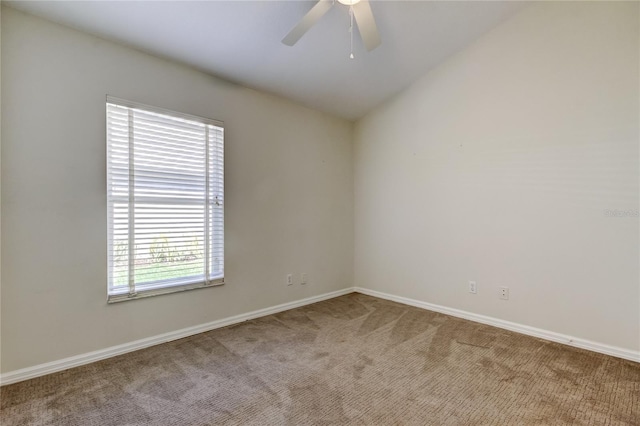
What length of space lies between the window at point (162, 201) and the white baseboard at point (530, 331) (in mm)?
2240

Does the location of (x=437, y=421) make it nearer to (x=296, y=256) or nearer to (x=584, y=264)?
(x=584, y=264)

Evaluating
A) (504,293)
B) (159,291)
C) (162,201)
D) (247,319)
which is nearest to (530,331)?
(504,293)

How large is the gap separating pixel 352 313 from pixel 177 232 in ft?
6.48

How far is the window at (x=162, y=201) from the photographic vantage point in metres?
2.41

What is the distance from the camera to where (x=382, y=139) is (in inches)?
157

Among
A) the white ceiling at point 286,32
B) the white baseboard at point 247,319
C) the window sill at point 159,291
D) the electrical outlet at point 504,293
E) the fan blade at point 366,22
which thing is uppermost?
the white ceiling at point 286,32

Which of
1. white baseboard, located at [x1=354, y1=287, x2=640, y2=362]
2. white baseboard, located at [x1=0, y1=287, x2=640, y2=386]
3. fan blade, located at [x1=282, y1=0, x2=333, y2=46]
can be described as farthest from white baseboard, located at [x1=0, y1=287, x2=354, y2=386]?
fan blade, located at [x1=282, y1=0, x2=333, y2=46]

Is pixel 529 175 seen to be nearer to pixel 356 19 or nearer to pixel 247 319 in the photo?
pixel 356 19

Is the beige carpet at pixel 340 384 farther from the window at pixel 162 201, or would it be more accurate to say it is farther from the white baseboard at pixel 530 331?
the window at pixel 162 201

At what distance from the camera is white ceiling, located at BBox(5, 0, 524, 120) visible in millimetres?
2164

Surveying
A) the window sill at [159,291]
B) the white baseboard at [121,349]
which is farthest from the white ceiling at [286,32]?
the white baseboard at [121,349]

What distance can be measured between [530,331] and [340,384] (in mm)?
1961

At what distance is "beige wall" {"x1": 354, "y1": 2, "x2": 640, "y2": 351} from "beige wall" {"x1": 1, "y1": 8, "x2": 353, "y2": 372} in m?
1.86

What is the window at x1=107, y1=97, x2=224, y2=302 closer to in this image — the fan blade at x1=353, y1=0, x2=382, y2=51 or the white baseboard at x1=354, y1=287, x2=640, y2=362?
the fan blade at x1=353, y1=0, x2=382, y2=51
